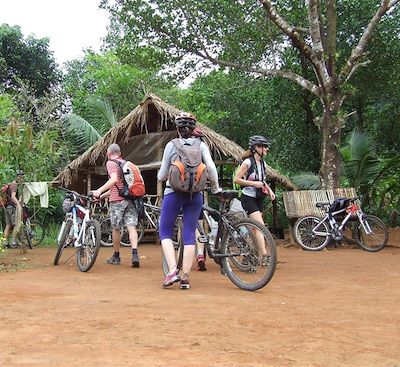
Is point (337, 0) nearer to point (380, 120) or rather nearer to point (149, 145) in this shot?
point (380, 120)

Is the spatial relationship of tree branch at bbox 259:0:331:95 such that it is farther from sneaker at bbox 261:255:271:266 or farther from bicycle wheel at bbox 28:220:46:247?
sneaker at bbox 261:255:271:266

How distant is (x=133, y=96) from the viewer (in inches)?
781

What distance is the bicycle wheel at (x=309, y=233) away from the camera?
10.5 metres

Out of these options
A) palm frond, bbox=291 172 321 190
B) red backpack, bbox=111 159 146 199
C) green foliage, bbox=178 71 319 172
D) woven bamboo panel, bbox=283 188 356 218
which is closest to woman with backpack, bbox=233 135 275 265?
red backpack, bbox=111 159 146 199

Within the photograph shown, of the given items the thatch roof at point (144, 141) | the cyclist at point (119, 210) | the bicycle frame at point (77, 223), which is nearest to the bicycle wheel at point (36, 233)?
the thatch roof at point (144, 141)

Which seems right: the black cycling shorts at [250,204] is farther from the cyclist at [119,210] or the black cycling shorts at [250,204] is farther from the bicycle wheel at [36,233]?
the bicycle wheel at [36,233]

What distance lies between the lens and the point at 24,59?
68.8ft

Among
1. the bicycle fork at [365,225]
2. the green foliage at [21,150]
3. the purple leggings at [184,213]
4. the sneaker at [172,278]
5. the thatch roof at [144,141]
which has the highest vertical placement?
the thatch roof at [144,141]

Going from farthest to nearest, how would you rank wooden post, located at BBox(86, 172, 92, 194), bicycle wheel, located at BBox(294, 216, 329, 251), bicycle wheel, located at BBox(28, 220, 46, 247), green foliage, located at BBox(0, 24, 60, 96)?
green foliage, located at BBox(0, 24, 60, 96) < wooden post, located at BBox(86, 172, 92, 194) < bicycle wheel, located at BBox(28, 220, 46, 247) < bicycle wheel, located at BBox(294, 216, 329, 251)

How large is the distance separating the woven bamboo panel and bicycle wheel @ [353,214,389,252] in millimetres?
951

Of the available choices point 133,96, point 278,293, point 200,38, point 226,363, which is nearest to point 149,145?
point 200,38

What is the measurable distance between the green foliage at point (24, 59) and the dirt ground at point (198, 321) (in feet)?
54.2

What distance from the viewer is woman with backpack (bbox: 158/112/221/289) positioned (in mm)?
4848

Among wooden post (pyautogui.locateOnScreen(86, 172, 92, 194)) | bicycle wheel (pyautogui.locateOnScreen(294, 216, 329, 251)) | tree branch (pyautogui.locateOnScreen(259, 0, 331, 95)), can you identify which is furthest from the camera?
wooden post (pyautogui.locateOnScreen(86, 172, 92, 194))
